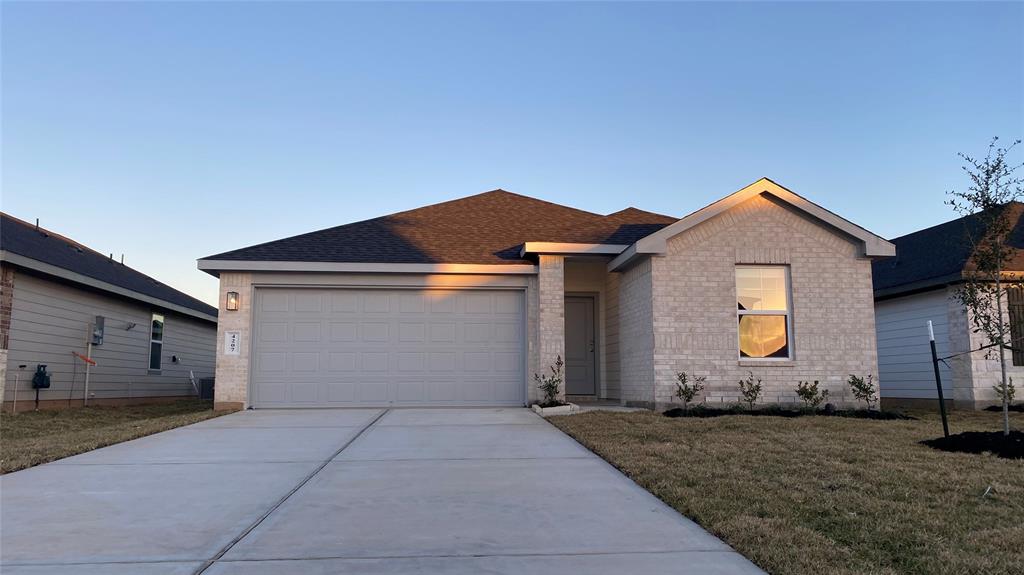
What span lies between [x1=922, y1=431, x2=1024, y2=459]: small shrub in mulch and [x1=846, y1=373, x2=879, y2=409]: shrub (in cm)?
345

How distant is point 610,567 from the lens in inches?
136

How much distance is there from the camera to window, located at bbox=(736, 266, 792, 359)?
11312 millimetres

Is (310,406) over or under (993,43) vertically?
under

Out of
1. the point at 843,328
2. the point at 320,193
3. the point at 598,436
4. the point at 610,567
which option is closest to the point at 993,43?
the point at 843,328

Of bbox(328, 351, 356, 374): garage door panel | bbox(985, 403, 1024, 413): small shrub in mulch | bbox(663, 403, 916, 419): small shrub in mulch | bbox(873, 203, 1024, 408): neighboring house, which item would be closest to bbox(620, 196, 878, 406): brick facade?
bbox(663, 403, 916, 419): small shrub in mulch

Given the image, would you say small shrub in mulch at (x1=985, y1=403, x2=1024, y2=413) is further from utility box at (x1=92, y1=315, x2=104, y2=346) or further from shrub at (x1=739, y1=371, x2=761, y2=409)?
utility box at (x1=92, y1=315, x2=104, y2=346)

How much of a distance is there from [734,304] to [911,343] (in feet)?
19.8

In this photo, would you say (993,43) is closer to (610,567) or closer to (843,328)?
(843,328)

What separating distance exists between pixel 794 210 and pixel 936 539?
28.0ft

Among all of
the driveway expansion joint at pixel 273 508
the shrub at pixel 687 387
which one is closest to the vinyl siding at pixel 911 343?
the shrub at pixel 687 387

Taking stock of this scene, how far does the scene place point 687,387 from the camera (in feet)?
35.4

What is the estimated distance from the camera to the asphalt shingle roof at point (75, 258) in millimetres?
13016

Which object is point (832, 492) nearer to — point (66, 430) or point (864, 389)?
point (864, 389)

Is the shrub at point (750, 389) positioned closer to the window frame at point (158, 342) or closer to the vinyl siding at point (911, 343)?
the vinyl siding at point (911, 343)
